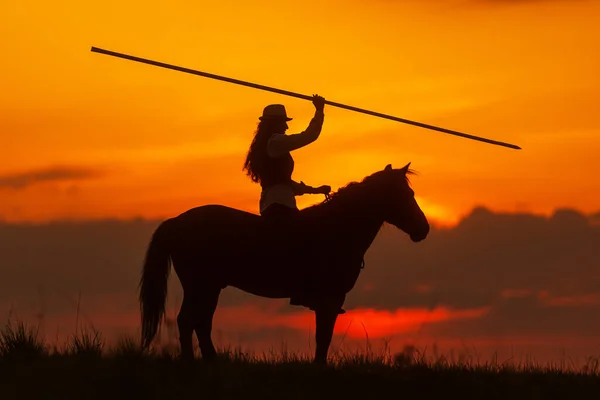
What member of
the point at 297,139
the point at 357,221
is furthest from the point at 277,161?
the point at 357,221

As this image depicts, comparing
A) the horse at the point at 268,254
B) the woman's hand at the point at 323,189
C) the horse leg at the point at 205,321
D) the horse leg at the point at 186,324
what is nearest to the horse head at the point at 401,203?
the horse at the point at 268,254

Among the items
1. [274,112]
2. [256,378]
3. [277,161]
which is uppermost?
[274,112]

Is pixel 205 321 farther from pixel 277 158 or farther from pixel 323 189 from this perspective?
pixel 323 189

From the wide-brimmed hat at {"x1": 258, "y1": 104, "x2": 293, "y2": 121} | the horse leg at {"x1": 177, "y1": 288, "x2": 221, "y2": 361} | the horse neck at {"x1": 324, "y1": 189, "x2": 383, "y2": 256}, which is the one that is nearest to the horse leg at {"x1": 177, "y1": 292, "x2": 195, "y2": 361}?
the horse leg at {"x1": 177, "y1": 288, "x2": 221, "y2": 361}

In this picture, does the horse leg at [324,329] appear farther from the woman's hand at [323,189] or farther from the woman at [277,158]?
the woman's hand at [323,189]

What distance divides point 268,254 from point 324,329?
109 centimetres

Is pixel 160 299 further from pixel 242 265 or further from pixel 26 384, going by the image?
pixel 26 384

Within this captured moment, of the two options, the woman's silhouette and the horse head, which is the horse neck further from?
the woman's silhouette

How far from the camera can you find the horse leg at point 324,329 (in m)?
12.0

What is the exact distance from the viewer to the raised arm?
1189cm

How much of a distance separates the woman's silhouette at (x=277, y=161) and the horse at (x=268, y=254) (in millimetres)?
142

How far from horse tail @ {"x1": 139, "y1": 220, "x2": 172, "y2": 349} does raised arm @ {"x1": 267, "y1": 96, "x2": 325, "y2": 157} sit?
1.59m

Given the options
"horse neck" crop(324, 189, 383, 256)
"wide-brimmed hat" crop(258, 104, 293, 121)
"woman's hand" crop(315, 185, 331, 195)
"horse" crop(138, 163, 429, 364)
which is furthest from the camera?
"woman's hand" crop(315, 185, 331, 195)

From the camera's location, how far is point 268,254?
12.2 m
